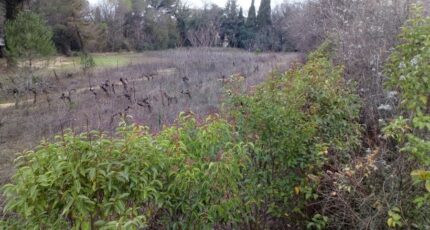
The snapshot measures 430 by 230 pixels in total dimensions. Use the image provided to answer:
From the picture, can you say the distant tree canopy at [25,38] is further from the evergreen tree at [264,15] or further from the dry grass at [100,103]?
the evergreen tree at [264,15]

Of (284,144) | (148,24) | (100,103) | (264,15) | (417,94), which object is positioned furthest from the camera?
(264,15)

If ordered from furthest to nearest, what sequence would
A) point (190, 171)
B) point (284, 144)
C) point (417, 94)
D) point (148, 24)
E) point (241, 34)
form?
point (241, 34)
point (148, 24)
point (284, 144)
point (417, 94)
point (190, 171)

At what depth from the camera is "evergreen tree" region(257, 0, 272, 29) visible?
127 feet

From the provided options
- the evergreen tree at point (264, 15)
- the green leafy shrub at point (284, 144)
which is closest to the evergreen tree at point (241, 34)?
the evergreen tree at point (264, 15)

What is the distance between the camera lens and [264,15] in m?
38.8

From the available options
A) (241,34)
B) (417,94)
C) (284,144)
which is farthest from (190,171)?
(241,34)

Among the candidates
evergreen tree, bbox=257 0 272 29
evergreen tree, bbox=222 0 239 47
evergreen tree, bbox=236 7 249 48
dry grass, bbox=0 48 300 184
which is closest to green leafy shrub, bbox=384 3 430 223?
dry grass, bbox=0 48 300 184

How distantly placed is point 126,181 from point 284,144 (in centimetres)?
152

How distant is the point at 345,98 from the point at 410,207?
1323 mm

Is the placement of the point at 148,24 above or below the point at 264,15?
below

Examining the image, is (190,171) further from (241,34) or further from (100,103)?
(241,34)

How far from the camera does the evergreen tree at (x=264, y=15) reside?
38.8 metres

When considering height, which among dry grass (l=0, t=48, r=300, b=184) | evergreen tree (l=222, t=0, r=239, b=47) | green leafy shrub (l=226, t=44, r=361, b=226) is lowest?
dry grass (l=0, t=48, r=300, b=184)

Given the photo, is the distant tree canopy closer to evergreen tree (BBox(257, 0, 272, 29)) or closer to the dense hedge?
the dense hedge
